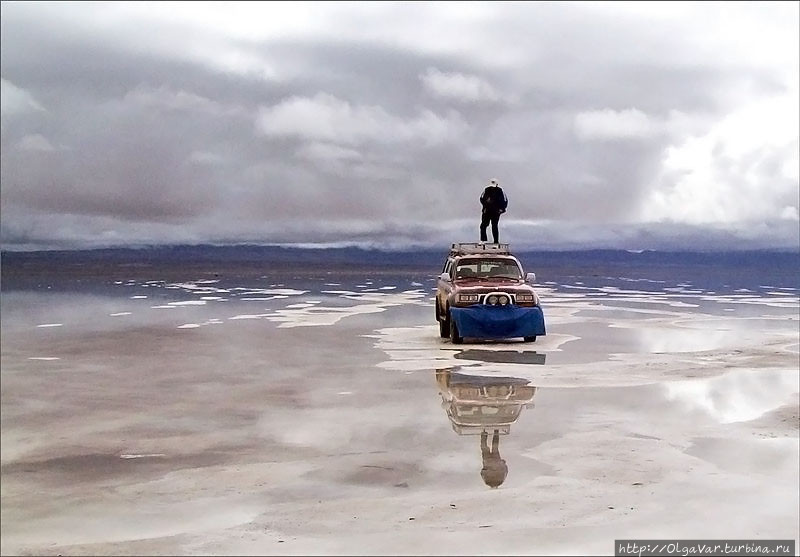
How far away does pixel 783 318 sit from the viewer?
2208 cm

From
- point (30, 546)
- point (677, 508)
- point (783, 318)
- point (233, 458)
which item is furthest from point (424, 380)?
point (783, 318)

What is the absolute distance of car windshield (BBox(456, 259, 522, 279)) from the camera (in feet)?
55.5

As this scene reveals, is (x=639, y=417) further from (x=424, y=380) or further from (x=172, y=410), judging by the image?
(x=172, y=410)

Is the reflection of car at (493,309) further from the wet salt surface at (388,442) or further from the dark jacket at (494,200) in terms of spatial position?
the dark jacket at (494,200)

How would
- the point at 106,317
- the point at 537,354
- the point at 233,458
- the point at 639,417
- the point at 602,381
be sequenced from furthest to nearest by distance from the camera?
the point at 106,317
the point at 537,354
the point at 602,381
the point at 639,417
the point at 233,458

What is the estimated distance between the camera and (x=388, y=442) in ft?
26.5

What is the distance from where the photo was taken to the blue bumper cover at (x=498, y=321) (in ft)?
50.4

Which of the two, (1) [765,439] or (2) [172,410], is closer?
(1) [765,439]

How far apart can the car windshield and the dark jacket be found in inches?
122

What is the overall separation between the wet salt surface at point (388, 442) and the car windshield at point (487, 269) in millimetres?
1628

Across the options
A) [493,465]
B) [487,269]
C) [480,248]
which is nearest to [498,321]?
[487,269]

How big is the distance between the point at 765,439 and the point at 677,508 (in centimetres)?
264

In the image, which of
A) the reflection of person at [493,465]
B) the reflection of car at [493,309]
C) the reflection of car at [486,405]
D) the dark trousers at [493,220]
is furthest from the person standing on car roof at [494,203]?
the reflection of person at [493,465]

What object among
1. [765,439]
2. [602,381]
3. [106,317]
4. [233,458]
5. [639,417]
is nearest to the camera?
[233,458]
